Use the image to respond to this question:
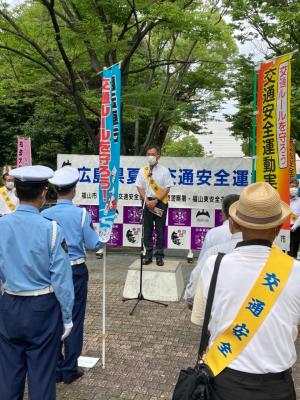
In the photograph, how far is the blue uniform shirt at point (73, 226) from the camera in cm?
367

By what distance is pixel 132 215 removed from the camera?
8.76m

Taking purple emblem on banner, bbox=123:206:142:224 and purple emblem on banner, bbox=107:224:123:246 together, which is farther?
purple emblem on banner, bbox=107:224:123:246

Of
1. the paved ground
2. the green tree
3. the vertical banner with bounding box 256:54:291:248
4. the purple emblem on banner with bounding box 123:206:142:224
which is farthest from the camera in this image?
the green tree

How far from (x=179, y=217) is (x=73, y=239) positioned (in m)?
5.01

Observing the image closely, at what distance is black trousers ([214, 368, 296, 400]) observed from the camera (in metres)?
1.83

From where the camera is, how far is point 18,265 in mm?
2723

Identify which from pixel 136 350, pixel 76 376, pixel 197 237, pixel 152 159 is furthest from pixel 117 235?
pixel 76 376

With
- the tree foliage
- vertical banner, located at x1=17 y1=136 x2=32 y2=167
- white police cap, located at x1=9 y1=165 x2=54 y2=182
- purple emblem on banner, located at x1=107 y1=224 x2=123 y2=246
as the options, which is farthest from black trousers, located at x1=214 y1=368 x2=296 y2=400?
vertical banner, located at x1=17 y1=136 x2=32 y2=167

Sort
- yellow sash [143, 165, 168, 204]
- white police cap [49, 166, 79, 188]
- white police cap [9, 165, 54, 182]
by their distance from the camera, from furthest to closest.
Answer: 1. yellow sash [143, 165, 168, 204]
2. white police cap [49, 166, 79, 188]
3. white police cap [9, 165, 54, 182]

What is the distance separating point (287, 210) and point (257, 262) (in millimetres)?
341

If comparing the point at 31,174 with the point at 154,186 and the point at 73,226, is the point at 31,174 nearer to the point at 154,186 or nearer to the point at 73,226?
the point at 73,226

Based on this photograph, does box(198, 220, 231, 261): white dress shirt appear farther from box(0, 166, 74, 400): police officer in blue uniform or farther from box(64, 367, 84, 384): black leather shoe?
box(64, 367, 84, 384): black leather shoe

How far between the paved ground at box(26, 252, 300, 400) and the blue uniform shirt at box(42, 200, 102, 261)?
3.94 feet

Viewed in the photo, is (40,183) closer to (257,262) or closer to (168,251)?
(257,262)
